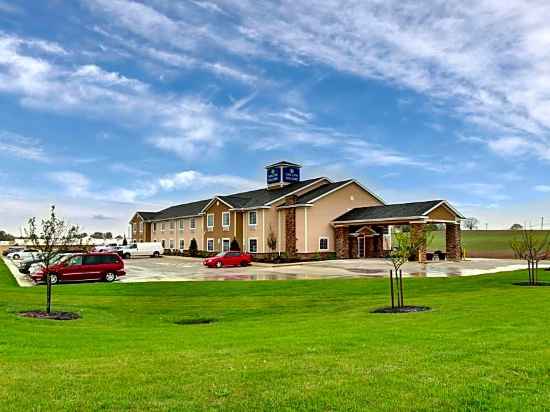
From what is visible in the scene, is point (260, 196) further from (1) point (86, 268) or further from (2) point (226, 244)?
(1) point (86, 268)

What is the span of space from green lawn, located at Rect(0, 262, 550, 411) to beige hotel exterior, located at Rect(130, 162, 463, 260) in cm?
2820

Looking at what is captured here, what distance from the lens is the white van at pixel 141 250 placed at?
57.6 metres

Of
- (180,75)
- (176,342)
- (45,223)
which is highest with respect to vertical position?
(180,75)

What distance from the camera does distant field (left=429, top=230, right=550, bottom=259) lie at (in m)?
51.4

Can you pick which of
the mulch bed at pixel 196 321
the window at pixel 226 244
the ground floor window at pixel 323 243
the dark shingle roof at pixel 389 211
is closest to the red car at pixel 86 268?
the mulch bed at pixel 196 321

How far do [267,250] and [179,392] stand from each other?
42.1 meters

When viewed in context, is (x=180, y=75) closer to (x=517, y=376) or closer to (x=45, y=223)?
(x=45, y=223)

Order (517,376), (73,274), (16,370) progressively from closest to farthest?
(517,376) → (16,370) → (73,274)

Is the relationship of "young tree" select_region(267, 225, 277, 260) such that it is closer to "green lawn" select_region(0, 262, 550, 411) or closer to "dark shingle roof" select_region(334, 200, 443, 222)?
"dark shingle roof" select_region(334, 200, 443, 222)

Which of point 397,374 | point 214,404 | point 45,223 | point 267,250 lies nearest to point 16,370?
point 214,404

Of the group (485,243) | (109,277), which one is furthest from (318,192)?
(109,277)

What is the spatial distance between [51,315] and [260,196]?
127 ft

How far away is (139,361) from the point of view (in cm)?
802

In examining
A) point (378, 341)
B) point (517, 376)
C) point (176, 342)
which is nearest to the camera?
point (517, 376)
